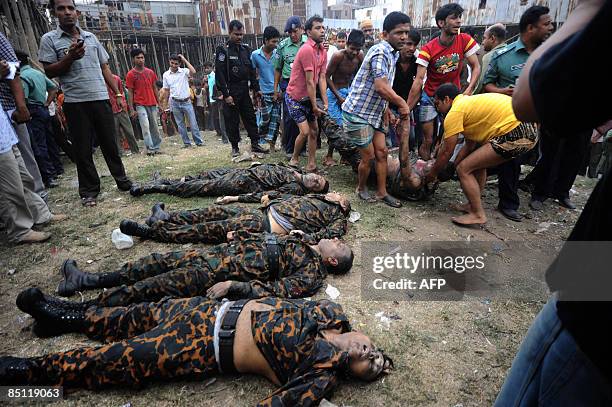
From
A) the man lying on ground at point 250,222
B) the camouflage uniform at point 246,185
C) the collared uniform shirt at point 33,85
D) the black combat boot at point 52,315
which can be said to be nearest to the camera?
the black combat boot at point 52,315

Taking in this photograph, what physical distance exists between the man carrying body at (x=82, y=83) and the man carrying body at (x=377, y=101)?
3.26 m

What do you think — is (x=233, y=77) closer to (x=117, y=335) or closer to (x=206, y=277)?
(x=206, y=277)

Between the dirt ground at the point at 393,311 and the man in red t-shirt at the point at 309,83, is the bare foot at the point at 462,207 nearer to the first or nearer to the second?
the dirt ground at the point at 393,311

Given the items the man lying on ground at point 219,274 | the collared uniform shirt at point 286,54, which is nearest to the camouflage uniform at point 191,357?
the man lying on ground at point 219,274

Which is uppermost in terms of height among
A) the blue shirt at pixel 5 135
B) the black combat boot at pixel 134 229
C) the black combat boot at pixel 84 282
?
the blue shirt at pixel 5 135

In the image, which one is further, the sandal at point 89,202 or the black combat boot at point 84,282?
the sandal at point 89,202

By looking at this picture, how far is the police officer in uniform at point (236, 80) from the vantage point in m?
6.56

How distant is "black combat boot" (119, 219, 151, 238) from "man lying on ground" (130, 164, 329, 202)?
46.3 inches

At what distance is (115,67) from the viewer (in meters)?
17.1

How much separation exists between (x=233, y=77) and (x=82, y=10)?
18262mm

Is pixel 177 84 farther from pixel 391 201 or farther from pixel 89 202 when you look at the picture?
pixel 391 201

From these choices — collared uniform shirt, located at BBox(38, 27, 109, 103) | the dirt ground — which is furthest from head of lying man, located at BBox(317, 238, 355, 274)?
collared uniform shirt, located at BBox(38, 27, 109, 103)

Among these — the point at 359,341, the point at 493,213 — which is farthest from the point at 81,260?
the point at 493,213

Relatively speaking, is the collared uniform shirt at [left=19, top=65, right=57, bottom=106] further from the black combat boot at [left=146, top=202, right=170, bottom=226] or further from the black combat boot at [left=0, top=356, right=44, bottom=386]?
the black combat boot at [left=0, top=356, right=44, bottom=386]
